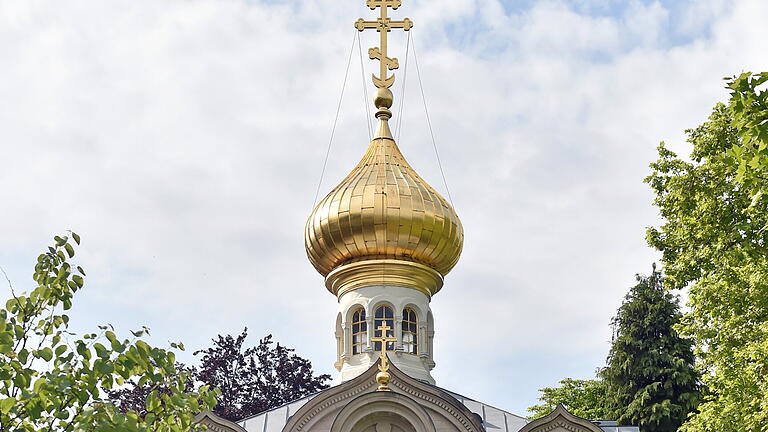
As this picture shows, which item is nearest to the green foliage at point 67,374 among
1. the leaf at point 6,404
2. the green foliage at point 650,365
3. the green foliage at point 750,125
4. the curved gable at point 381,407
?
the leaf at point 6,404

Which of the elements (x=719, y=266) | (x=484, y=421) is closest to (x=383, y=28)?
(x=484, y=421)

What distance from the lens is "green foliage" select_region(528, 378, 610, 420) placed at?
30250 millimetres

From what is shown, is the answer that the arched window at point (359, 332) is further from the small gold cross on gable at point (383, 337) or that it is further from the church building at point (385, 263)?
the small gold cross on gable at point (383, 337)

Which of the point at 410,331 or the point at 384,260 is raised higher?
the point at 384,260

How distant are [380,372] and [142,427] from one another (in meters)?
10.0

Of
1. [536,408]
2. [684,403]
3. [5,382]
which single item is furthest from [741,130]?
[536,408]

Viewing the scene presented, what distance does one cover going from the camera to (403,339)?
2044 cm

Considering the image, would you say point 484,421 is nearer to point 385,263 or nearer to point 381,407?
point 381,407

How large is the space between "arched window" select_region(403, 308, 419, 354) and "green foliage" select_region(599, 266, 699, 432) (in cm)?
774

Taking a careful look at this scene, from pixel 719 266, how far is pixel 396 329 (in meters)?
7.59

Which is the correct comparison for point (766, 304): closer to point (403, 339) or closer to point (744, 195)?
point (744, 195)

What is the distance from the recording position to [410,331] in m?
20.6

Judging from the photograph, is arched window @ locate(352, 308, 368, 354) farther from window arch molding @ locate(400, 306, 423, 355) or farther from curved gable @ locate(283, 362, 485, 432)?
curved gable @ locate(283, 362, 485, 432)

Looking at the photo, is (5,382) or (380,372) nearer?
(5,382)
